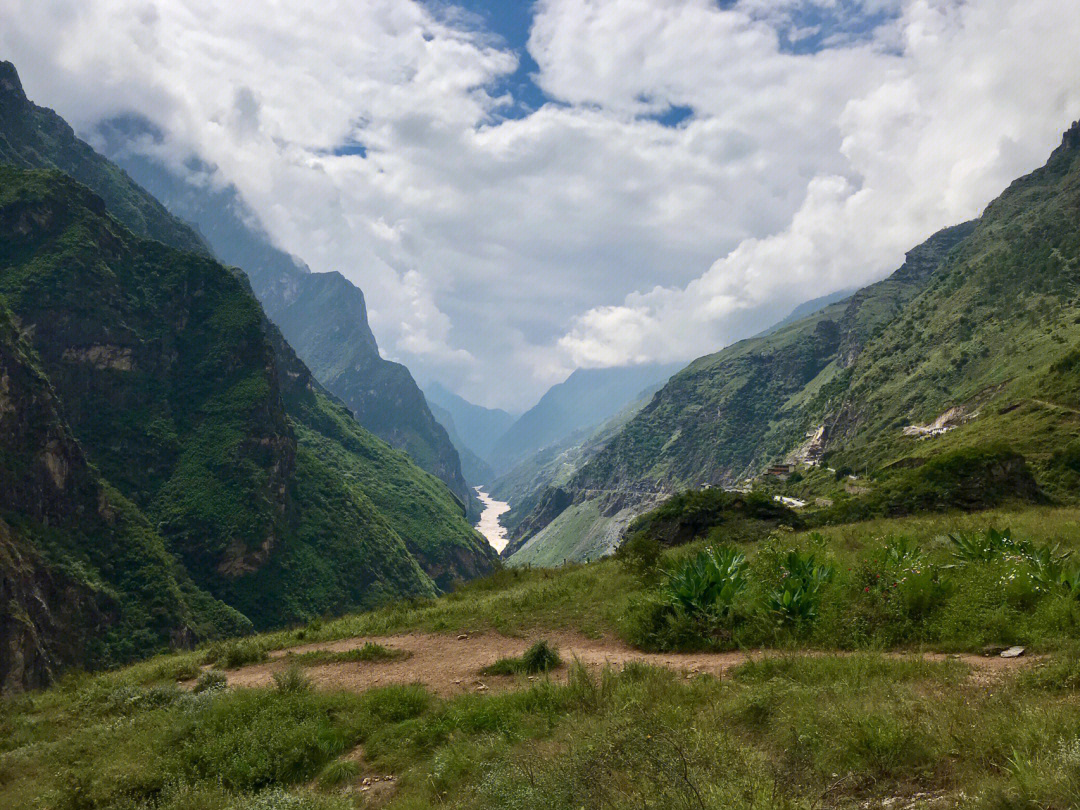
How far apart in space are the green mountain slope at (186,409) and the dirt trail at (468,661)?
89.8 meters

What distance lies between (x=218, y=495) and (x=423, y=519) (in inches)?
3660

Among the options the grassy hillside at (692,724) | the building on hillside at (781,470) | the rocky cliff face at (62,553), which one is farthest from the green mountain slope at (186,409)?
the grassy hillside at (692,724)

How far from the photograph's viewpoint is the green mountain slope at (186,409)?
104875 millimetres

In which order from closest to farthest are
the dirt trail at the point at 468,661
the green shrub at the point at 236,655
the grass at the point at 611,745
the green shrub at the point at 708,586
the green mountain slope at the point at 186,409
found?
the grass at the point at 611,745 → the dirt trail at the point at 468,661 → the green shrub at the point at 708,586 → the green shrub at the point at 236,655 → the green mountain slope at the point at 186,409

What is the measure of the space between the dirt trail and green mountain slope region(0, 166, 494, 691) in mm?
89837

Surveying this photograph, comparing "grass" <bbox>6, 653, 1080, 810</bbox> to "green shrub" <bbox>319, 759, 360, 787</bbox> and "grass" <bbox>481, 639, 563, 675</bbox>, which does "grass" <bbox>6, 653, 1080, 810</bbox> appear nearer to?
"green shrub" <bbox>319, 759, 360, 787</bbox>

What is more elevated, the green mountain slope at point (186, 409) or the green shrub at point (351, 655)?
the green mountain slope at point (186, 409)

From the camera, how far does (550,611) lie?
632 inches

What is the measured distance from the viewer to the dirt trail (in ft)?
30.9

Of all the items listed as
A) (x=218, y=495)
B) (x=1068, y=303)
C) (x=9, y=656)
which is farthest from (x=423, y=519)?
(x=1068, y=303)

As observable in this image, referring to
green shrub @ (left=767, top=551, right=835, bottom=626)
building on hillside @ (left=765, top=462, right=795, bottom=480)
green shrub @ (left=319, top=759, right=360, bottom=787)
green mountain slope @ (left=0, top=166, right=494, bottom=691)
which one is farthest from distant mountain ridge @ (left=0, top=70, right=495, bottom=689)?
building on hillside @ (left=765, top=462, right=795, bottom=480)

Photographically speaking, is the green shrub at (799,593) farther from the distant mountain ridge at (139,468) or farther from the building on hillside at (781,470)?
the building on hillside at (781,470)

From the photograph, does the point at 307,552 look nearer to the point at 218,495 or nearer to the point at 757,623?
the point at 218,495

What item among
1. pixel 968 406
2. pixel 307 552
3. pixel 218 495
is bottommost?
pixel 968 406
